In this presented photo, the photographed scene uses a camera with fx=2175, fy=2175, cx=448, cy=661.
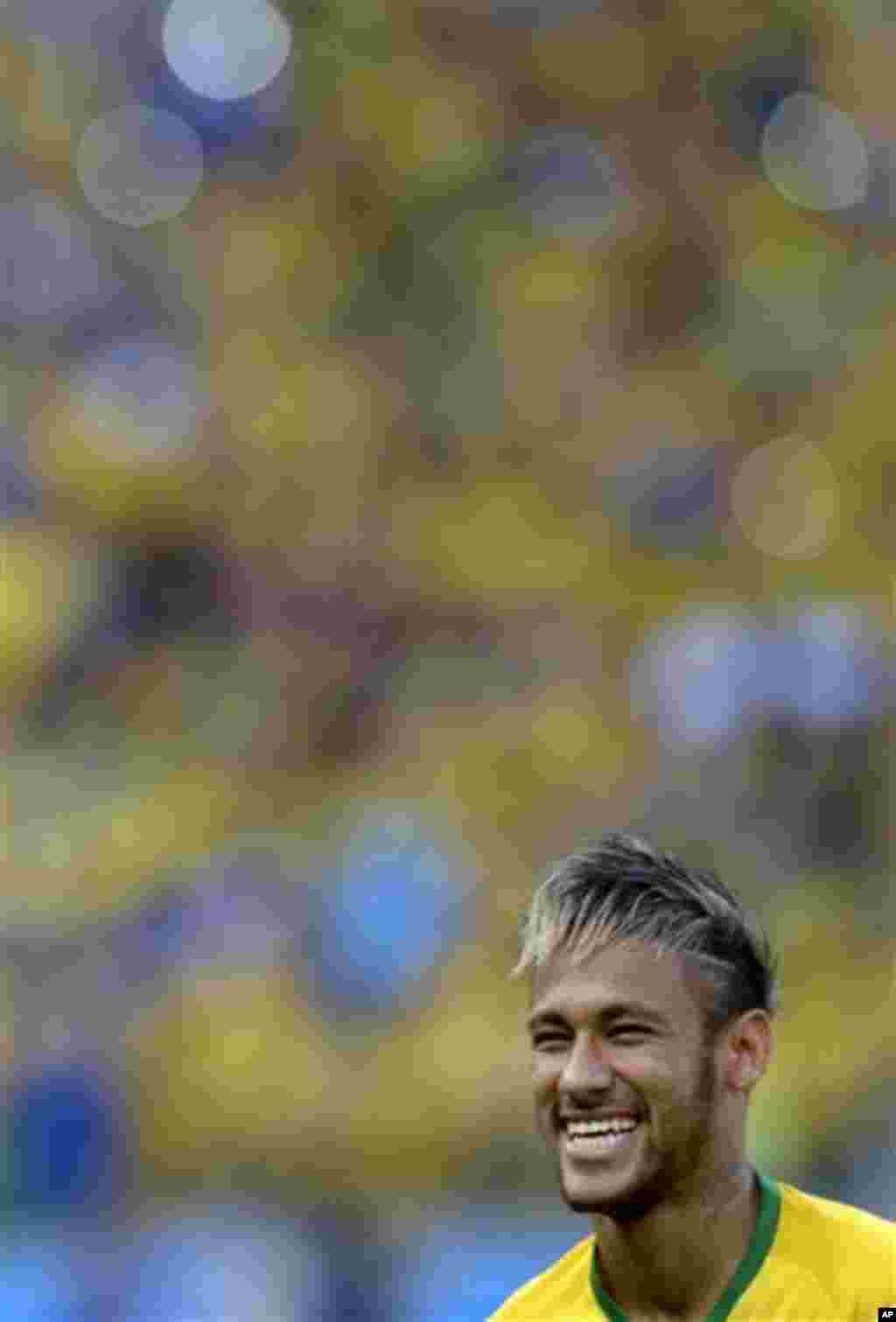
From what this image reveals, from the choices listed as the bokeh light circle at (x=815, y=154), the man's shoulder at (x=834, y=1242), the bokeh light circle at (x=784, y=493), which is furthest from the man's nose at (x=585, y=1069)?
the bokeh light circle at (x=815, y=154)

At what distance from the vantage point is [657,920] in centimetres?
74

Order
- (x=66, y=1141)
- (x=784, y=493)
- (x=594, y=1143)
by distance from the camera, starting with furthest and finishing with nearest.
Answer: (x=784, y=493), (x=66, y=1141), (x=594, y=1143)

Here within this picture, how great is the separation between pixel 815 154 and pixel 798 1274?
1.20 meters

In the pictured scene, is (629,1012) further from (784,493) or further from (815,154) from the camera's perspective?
(815,154)

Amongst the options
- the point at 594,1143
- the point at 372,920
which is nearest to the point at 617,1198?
the point at 594,1143

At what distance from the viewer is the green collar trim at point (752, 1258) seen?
0.76m

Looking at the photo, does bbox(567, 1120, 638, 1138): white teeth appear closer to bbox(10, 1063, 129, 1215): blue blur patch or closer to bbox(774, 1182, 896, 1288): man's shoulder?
bbox(774, 1182, 896, 1288): man's shoulder

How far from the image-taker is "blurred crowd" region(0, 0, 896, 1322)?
5.36ft

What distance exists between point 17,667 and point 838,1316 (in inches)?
43.3

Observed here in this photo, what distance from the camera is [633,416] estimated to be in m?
1.78

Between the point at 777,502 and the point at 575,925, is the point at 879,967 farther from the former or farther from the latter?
the point at 575,925

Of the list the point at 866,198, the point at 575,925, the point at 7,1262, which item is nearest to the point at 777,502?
the point at 866,198

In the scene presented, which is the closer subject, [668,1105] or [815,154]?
[668,1105]

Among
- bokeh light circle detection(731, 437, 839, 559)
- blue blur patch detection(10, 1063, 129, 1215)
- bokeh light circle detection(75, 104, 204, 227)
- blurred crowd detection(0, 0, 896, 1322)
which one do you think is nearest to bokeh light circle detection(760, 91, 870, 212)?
blurred crowd detection(0, 0, 896, 1322)
